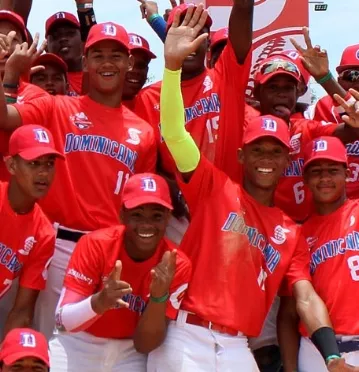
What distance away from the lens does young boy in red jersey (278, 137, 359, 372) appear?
5.75 m

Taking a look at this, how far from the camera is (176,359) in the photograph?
5438mm

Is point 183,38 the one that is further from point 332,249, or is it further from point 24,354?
point 24,354

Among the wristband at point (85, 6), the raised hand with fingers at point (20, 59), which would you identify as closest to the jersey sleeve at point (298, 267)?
the raised hand with fingers at point (20, 59)

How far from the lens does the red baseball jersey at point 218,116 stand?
21.3 ft

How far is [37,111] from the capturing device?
20.0 feet

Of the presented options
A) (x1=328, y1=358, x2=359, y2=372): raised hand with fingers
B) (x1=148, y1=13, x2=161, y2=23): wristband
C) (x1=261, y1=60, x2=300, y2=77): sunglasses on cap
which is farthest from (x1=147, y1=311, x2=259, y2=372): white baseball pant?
(x1=148, y1=13, x2=161, y2=23): wristband

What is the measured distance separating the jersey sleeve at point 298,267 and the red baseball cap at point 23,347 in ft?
6.05

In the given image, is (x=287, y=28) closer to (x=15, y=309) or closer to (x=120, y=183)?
(x=120, y=183)

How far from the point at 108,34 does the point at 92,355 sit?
2426mm

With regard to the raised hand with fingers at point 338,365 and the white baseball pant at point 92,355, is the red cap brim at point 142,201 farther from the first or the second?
the raised hand with fingers at point 338,365

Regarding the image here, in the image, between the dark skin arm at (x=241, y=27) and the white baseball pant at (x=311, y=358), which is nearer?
the white baseball pant at (x=311, y=358)

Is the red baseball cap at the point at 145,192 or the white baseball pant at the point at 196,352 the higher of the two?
the red baseball cap at the point at 145,192

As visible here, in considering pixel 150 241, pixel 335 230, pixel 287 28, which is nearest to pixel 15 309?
pixel 150 241

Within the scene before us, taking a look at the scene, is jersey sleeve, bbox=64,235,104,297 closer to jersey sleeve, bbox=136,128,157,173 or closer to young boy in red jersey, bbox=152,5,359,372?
young boy in red jersey, bbox=152,5,359,372
